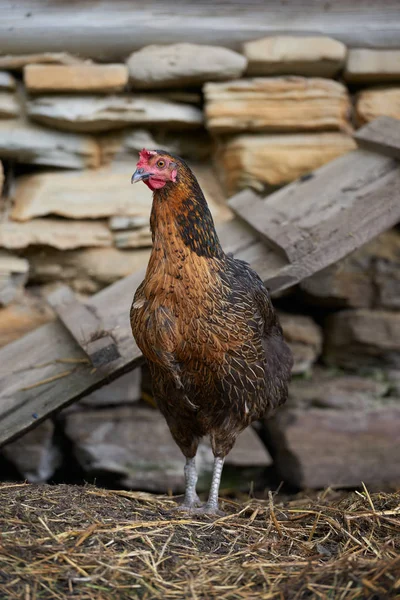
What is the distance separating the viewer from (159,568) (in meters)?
2.46

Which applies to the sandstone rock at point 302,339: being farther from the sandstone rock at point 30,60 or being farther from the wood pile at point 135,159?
the sandstone rock at point 30,60

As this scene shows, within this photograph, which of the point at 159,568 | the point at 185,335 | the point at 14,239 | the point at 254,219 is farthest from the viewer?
the point at 14,239

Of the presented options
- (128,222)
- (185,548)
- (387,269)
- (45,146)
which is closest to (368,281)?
(387,269)

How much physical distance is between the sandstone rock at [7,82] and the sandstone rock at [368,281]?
241cm

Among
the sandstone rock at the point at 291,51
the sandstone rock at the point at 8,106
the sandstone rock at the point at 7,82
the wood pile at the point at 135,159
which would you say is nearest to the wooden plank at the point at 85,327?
the wood pile at the point at 135,159

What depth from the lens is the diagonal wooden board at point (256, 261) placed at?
12.1 feet

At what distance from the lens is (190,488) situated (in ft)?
11.5

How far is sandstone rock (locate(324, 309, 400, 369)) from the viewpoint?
5.15m

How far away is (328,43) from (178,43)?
98 centimetres

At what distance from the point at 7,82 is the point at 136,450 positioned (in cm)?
253

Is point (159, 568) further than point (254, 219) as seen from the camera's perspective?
No

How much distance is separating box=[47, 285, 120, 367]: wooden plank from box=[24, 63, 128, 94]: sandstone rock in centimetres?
129

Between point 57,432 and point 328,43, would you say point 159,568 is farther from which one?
point 328,43

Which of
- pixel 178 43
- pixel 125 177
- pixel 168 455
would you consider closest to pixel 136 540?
pixel 168 455
